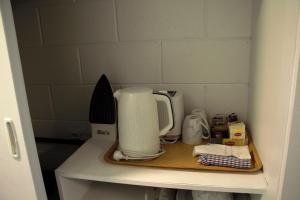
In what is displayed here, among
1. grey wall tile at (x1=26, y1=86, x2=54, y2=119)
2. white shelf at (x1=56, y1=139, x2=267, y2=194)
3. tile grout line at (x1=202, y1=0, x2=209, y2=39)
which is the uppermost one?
tile grout line at (x1=202, y1=0, x2=209, y2=39)

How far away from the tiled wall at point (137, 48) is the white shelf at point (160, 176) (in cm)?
34

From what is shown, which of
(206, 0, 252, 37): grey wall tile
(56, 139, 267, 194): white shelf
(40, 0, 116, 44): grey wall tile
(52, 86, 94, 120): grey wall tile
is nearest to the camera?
(56, 139, 267, 194): white shelf

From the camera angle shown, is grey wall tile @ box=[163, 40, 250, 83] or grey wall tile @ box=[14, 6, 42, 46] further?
grey wall tile @ box=[14, 6, 42, 46]

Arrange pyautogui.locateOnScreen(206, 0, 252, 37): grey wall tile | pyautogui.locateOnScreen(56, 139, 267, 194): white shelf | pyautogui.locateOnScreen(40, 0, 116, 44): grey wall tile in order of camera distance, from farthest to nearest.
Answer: pyautogui.locateOnScreen(40, 0, 116, 44): grey wall tile, pyautogui.locateOnScreen(206, 0, 252, 37): grey wall tile, pyautogui.locateOnScreen(56, 139, 267, 194): white shelf

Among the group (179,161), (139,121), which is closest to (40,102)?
(139,121)

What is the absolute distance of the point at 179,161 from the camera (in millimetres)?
829

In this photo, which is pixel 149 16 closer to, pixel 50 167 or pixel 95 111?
pixel 95 111

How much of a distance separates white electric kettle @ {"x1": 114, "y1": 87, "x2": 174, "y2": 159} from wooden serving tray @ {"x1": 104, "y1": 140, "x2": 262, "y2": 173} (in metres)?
0.03

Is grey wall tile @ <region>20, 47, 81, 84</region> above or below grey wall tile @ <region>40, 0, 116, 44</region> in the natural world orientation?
below

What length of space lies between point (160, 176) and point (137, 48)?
516 mm

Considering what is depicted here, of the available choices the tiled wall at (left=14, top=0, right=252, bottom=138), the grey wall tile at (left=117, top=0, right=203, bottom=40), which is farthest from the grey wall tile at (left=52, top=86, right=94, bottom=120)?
the grey wall tile at (left=117, top=0, right=203, bottom=40)

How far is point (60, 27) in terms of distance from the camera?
108 centimetres

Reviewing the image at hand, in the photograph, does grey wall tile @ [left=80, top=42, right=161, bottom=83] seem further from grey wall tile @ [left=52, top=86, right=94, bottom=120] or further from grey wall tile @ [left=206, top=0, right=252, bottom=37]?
grey wall tile @ [left=206, top=0, right=252, bottom=37]

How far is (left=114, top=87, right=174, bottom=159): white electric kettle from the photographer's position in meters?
0.78
